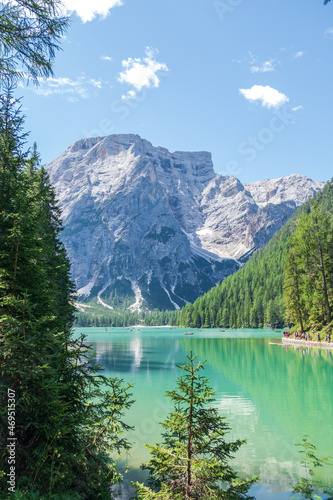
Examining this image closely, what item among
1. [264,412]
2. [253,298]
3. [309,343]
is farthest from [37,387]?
[253,298]

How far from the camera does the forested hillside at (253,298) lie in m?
141

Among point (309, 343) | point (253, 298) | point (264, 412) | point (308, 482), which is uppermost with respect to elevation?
point (253, 298)

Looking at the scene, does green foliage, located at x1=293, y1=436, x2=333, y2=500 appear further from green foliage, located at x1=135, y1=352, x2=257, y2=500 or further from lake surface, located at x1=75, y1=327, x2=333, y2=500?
green foliage, located at x1=135, y1=352, x2=257, y2=500

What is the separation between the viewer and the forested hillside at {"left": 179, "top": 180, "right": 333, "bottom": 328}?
463 feet

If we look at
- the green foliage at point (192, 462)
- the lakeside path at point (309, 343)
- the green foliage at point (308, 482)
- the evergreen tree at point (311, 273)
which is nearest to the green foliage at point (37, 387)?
the green foliage at point (192, 462)

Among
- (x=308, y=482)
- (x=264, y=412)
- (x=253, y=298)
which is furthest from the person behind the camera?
(x=253, y=298)

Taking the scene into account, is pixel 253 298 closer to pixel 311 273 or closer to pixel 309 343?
pixel 311 273

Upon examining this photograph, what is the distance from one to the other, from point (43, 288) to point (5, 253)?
1.23 m

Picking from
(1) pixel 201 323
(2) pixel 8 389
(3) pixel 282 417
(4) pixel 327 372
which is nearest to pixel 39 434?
(2) pixel 8 389

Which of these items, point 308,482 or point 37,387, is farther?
point 308,482

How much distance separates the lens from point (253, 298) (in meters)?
154

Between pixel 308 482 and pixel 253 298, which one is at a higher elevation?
pixel 253 298

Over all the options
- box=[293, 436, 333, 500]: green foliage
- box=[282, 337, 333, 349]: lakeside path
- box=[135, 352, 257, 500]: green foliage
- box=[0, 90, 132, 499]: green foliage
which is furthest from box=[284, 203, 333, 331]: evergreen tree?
box=[0, 90, 132, 499]: green foliage

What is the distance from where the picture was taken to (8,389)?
19.9 ft
